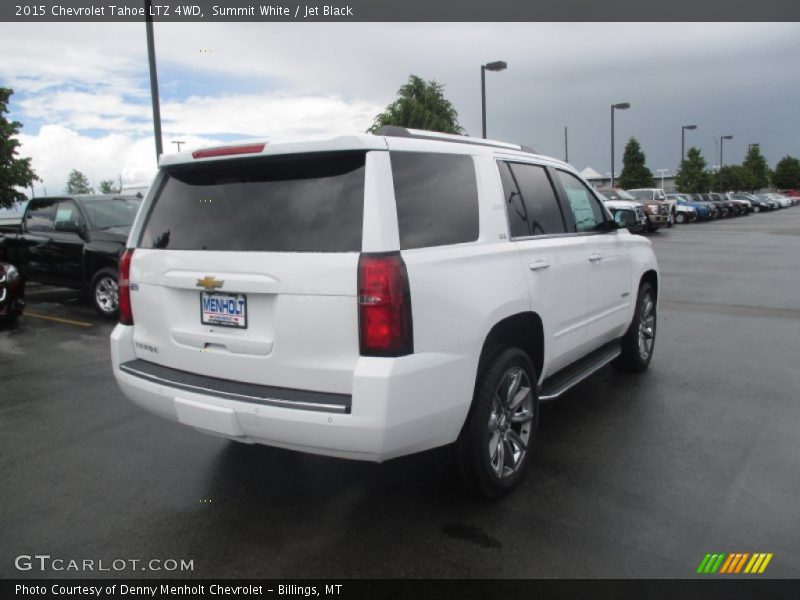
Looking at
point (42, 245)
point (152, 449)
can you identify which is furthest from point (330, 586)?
point (42, 245)

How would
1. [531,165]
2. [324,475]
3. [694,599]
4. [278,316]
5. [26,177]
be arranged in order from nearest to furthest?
1. [694,599]
2. [278,316]
3. [324,475]
4. [531,165]
5. [26,177]

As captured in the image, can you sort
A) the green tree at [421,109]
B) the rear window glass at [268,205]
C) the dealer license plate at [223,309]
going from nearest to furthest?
the rear window glass at [268,205]
the dealer license plate at [223,309]
the green tree at [421,109]

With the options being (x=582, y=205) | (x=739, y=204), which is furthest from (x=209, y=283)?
(x=739, y=204)

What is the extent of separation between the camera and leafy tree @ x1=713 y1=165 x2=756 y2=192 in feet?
258

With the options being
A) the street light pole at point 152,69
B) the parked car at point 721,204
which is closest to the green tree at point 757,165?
the parked car at point 721,204

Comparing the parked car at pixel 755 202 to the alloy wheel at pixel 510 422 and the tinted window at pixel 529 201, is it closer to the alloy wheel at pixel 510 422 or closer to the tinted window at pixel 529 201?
the tinted window at pixel 529 201

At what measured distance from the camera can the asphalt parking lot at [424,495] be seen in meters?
2.99

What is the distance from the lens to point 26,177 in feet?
74.0

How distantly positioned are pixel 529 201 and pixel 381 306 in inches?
67.1

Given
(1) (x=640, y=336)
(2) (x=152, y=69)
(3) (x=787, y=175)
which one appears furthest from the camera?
(3) (x=787, y=175)

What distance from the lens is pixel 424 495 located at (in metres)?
3.59

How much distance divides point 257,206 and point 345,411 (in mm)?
1108

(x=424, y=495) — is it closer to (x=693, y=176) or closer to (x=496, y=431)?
(x=496, y=431)

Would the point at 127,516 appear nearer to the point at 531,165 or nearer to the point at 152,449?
the point at 152,449
